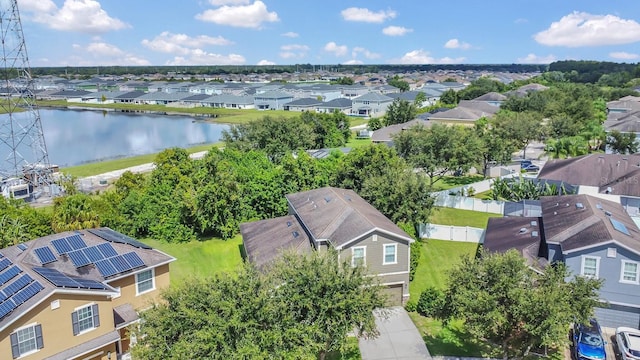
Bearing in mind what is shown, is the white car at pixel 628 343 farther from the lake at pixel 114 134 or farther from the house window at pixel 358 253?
the lake at pixel 114 134

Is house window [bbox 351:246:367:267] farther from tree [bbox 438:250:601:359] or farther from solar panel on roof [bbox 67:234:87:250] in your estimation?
solar panel on roof [bbox 67:234:87:250]

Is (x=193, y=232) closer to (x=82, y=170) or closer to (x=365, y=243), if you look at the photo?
(x=365, y=243)

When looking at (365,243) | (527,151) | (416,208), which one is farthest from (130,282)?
(527,151)

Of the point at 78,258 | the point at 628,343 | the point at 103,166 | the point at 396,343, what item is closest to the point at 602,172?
the point at 628,343

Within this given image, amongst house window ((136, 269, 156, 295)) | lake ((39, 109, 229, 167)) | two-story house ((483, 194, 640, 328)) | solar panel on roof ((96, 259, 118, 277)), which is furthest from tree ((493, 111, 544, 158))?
lake ((39, 109, 229, 167))

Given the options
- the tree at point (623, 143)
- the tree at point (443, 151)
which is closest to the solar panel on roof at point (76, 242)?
the tree at point (443, 151)
